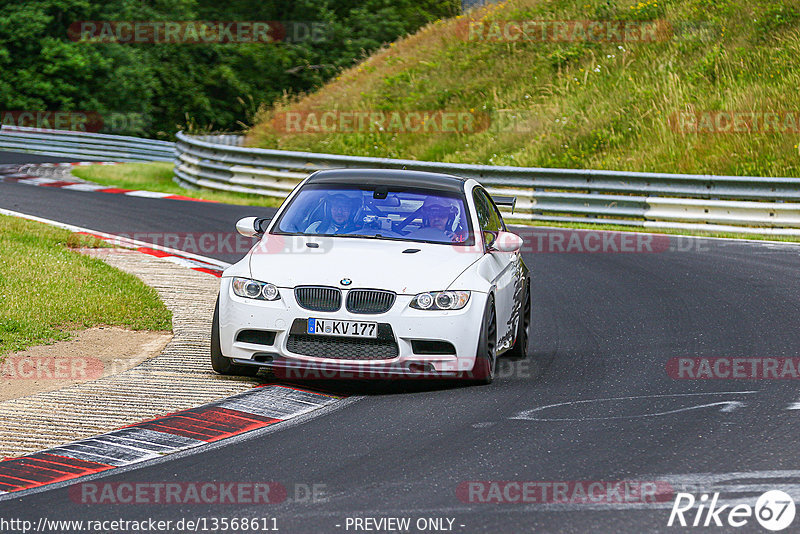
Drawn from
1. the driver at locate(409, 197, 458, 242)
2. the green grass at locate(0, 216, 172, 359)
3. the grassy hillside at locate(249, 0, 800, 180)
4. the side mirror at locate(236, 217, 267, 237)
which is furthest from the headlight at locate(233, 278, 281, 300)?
the grassy hillside at locate(249, 0, 800, 180)

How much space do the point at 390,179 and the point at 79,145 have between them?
28.4m

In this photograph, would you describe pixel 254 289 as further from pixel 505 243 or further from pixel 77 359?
pixel 505 243

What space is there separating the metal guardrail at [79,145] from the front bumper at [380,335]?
2886cm

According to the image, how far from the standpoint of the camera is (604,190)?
2136cm

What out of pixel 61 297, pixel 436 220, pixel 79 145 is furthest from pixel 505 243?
pixel 79 145

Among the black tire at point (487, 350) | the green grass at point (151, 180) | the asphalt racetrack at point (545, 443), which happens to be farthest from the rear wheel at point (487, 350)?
the green grass at point (151, 180)

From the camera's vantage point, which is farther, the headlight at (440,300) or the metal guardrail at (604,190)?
the metal guardrail at (604,190)

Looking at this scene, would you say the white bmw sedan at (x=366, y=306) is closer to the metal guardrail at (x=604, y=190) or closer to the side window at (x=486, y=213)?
the side window at (x=486, y=213)

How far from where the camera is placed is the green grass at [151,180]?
78.5 ft

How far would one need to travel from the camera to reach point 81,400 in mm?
7820

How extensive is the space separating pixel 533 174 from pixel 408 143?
7307mm

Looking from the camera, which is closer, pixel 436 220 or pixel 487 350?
pixel 487 350

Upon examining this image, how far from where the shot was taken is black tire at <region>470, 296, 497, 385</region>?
830cm

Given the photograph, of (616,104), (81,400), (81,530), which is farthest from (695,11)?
(81,530)
